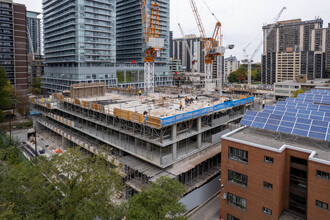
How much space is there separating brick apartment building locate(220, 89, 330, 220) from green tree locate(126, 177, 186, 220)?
7.38m

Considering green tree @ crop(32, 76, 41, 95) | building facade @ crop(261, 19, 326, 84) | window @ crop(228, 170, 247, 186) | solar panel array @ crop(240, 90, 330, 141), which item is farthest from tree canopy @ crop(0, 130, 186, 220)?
building facade @ crop(261, 19, 326, 84)

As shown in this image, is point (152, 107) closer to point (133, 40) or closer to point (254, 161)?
point (254, 161)

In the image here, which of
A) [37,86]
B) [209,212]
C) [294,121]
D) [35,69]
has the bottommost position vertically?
[209,212]

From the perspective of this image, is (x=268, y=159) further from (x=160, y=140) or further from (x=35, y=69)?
(x=35, y=69)

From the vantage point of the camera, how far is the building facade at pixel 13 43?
10200 centimetres

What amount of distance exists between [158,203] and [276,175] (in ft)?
36.7

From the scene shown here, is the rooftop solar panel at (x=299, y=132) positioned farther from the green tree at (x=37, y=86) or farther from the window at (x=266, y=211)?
the green tree at (x=37, y=86)

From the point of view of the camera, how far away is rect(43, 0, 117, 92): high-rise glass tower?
98.0m

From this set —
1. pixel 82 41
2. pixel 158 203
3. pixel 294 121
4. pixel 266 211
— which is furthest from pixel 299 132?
pixel 82 41

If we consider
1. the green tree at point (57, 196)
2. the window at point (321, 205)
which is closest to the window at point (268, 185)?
the window at point (321, 205)

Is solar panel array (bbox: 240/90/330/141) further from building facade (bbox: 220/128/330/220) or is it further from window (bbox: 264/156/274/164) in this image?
window (bbox: 264/156/274/164)

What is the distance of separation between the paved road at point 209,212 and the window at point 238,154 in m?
7.86

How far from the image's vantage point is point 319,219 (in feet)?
70.0

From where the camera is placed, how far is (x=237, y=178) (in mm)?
26359
